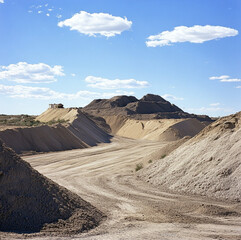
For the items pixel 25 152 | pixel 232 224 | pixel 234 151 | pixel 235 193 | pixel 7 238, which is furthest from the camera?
pixel 25 152

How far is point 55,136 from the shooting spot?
38.7 m

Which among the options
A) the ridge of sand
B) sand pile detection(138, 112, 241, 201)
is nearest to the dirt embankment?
the ridge of sand

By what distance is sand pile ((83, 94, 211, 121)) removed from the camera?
3376 inches

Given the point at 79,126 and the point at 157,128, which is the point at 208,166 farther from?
the point at 157,128

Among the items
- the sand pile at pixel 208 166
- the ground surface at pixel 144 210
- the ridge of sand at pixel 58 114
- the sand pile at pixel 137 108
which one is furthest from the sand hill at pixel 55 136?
the sand pile at pixel 137 108

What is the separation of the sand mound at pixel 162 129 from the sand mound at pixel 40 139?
1487 cm

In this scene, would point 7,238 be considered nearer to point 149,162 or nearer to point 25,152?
point 149,162

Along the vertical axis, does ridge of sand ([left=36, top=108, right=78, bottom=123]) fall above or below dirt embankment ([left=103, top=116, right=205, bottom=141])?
above

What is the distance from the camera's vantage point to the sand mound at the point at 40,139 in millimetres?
32875

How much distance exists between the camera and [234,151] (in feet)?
55.3

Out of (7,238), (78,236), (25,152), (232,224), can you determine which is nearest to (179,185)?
(232,224)

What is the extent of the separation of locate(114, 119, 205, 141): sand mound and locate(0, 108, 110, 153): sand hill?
7.52 metres

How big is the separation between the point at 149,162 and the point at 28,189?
13190 millimetres

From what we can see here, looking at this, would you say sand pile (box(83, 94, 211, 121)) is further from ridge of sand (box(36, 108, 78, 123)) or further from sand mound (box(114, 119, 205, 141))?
ridge of sand (box(36, 108, 78, 123))
